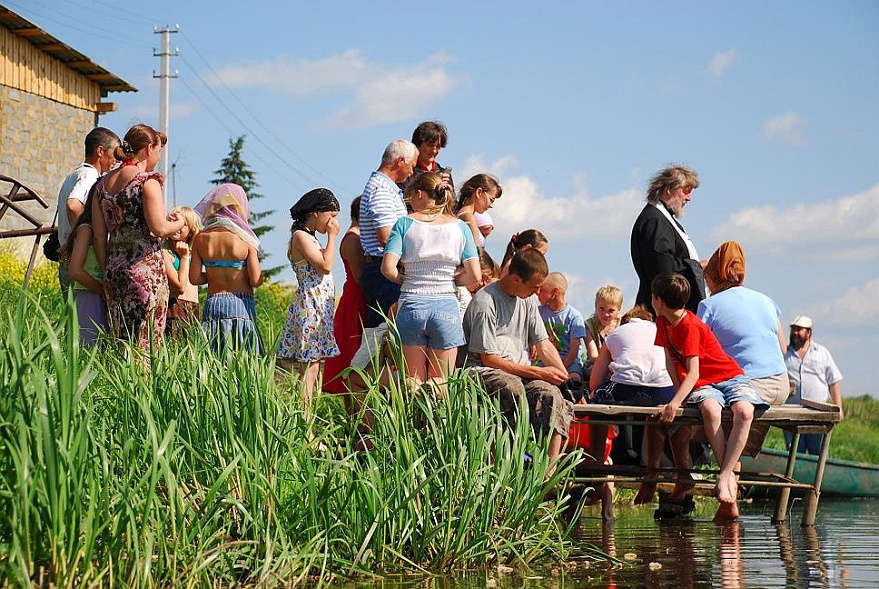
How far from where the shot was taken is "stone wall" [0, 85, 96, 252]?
2478 centimetres

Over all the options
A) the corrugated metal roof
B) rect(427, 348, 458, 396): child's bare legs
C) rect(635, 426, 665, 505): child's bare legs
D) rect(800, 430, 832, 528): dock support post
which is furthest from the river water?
the corrugated metal roof

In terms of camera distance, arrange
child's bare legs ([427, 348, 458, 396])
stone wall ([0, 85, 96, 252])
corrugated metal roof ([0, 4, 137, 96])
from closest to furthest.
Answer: child's bare legs ([427, 348, 458, 396]) < corrugated metal roof ([0, 4, 137, 96]) < stone wall ([0, 85, 96, 252])

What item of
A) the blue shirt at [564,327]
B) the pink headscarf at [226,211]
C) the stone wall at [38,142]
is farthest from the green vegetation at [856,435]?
the stone wall at [38,142]

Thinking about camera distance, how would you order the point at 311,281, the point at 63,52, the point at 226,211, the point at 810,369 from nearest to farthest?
the point at 226,211
the point at 311,281
the point at 810,369
the point at 63,52

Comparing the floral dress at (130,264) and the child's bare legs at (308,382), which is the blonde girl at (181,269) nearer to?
the floral dress at (130,264)

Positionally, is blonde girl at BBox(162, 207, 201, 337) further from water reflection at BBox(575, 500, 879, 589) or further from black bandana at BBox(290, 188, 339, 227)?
water reflection at BBox(575, 500, 879, 589)

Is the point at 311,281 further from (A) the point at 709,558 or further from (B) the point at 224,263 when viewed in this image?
(A) the point at 709,558

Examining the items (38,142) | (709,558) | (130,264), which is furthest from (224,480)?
(38,142)

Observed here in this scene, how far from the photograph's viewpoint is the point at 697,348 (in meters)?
7.73

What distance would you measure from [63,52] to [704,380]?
Result: 21988mm

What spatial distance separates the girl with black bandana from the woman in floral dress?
1245 mm

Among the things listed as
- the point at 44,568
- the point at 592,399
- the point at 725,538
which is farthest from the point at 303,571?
the point at 592,399

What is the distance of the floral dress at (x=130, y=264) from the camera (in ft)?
24.6

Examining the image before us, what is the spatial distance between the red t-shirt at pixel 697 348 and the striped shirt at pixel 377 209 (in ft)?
6.41
